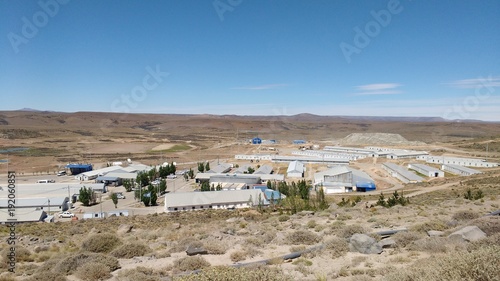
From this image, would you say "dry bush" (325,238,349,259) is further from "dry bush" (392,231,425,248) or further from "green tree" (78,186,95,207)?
"green tree" (78,186,95,207)

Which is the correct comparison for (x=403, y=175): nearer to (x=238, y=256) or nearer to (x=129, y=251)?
(x=238, y=256)

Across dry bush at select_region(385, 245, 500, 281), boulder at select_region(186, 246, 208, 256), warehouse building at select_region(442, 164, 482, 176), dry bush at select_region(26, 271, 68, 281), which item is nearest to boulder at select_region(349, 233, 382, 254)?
dry bush at select_region(385, 245, 500, 281)

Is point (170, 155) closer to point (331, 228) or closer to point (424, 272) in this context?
point (331, 228)

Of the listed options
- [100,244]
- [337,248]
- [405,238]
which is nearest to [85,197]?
[100,244]

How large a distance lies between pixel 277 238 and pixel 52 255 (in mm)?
7918

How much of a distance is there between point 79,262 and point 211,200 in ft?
85.1

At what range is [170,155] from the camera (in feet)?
298

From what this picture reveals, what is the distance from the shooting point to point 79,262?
9.40 m

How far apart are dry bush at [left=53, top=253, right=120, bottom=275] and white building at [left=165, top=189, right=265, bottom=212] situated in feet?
80.4

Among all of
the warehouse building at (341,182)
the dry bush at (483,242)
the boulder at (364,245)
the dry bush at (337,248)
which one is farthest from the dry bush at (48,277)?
the warehouse building at (341,182)

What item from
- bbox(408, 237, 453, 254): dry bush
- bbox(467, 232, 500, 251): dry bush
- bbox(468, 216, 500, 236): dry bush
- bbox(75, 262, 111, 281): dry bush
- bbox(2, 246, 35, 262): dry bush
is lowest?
bbox(2, 246, 35, 262): dry bush

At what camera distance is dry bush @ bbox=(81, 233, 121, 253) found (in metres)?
11.7

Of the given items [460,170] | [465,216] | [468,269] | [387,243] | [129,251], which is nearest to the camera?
[468,269]

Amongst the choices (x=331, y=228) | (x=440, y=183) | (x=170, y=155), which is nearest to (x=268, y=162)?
(x=170, y=155)
